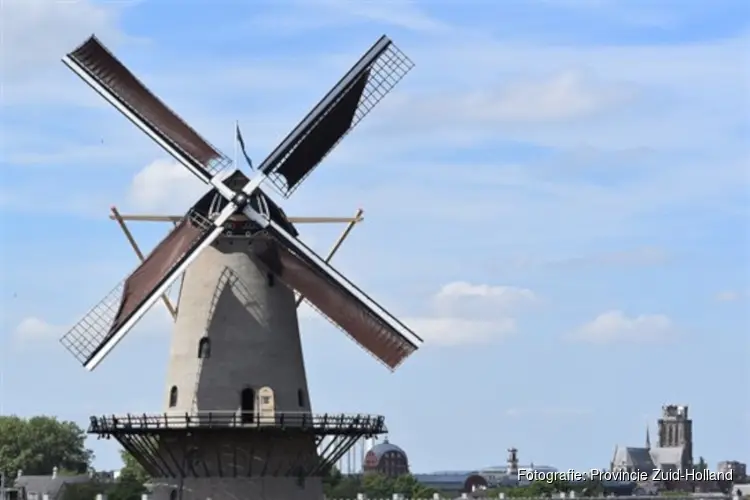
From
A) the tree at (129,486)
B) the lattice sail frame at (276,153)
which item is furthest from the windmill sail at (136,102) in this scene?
the tree at (129,486)

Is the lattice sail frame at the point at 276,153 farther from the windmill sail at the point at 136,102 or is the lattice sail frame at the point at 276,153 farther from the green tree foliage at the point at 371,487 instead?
the green tree foliage at the point at 371,487

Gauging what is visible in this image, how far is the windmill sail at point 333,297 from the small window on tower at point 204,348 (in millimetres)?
2741

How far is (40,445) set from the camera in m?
141

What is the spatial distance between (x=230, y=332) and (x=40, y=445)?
301 ft

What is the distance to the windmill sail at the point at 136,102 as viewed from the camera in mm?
53969

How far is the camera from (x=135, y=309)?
170ft

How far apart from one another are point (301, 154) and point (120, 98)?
210 inches

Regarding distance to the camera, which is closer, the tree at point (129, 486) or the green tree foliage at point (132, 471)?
the tree at point (129, 486)

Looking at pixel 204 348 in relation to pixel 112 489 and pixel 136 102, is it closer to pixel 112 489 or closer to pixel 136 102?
pixel 136 102

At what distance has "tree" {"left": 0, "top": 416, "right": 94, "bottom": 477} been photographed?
139625 millimetres

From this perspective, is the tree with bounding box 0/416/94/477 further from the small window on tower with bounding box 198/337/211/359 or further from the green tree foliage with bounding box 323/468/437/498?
the small window on tower with bounding box 198/337/211/359

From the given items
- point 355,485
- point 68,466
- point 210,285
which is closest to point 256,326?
point 210,285

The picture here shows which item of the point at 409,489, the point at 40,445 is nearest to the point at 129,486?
the point at 40,445

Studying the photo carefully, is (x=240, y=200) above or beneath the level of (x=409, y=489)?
above
